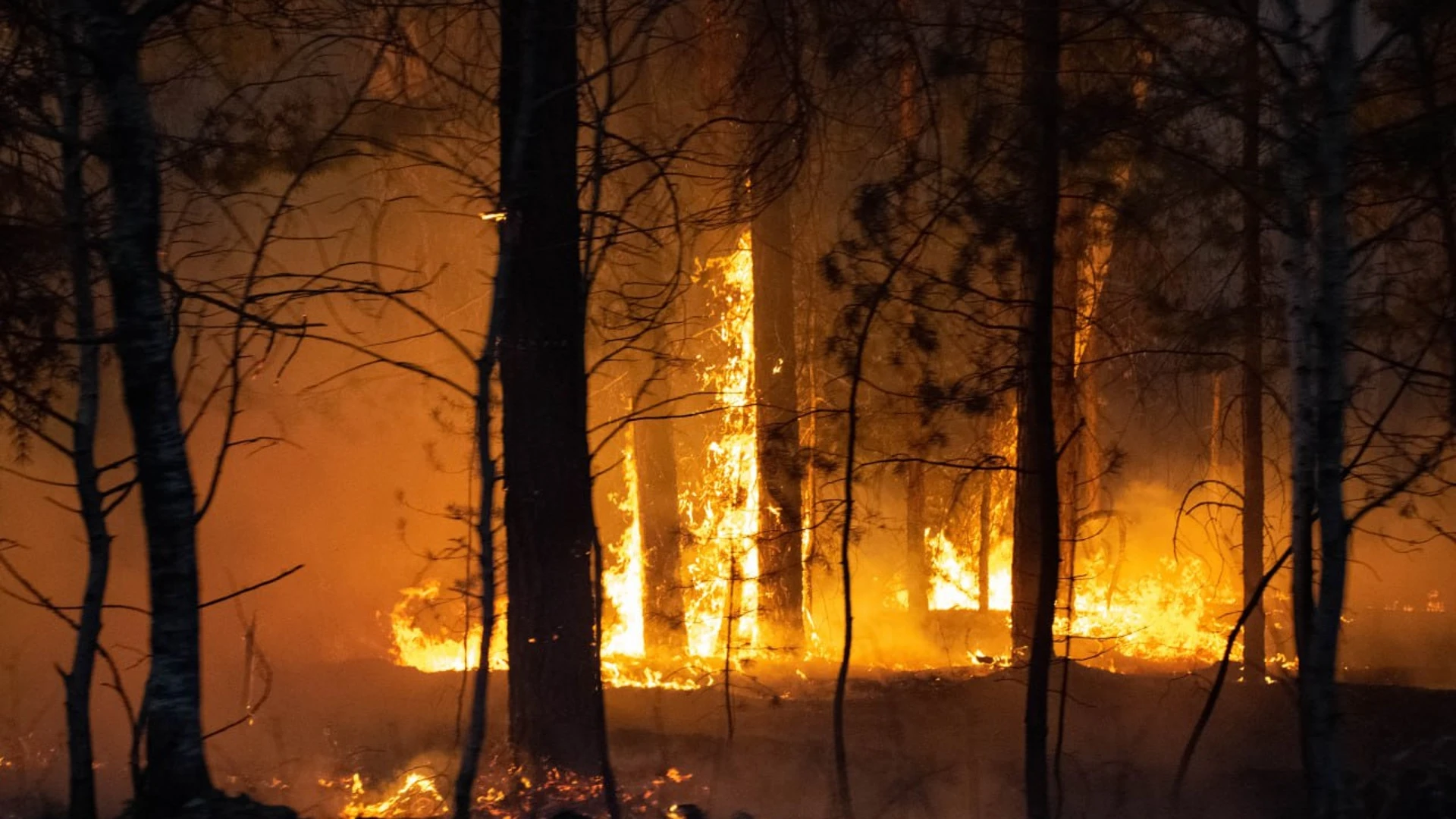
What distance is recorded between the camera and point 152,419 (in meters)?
5.85

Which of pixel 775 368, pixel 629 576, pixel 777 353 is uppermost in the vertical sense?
pixel 777 353

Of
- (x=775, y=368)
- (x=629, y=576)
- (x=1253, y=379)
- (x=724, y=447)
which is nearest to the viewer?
(x=1253, y=379)

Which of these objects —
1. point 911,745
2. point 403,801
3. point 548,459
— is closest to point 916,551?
point 911,745

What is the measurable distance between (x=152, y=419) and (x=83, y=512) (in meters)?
1.38

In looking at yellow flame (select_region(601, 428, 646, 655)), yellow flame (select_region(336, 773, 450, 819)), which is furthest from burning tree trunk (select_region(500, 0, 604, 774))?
yellow flame (select_region(601, 428, 646, 655))

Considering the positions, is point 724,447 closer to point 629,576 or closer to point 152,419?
point 629,576

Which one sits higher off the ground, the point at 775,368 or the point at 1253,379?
the point at 775,368

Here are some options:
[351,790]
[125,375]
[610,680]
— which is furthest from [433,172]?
[125,375]

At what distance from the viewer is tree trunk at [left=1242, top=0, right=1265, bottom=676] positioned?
9797 mm

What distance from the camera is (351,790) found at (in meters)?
9.30

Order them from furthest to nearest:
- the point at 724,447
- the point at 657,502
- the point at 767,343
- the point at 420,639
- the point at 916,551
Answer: the point at 916,551 → the point at 420,639 → the point at 657,502 → the point at 724,447 → the point at 767,343

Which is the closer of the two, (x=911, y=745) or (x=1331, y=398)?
(x=1331, y=398)

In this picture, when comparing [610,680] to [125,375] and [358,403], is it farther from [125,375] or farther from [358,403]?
[358,403]

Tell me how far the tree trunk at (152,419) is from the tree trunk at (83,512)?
94 centimetres
